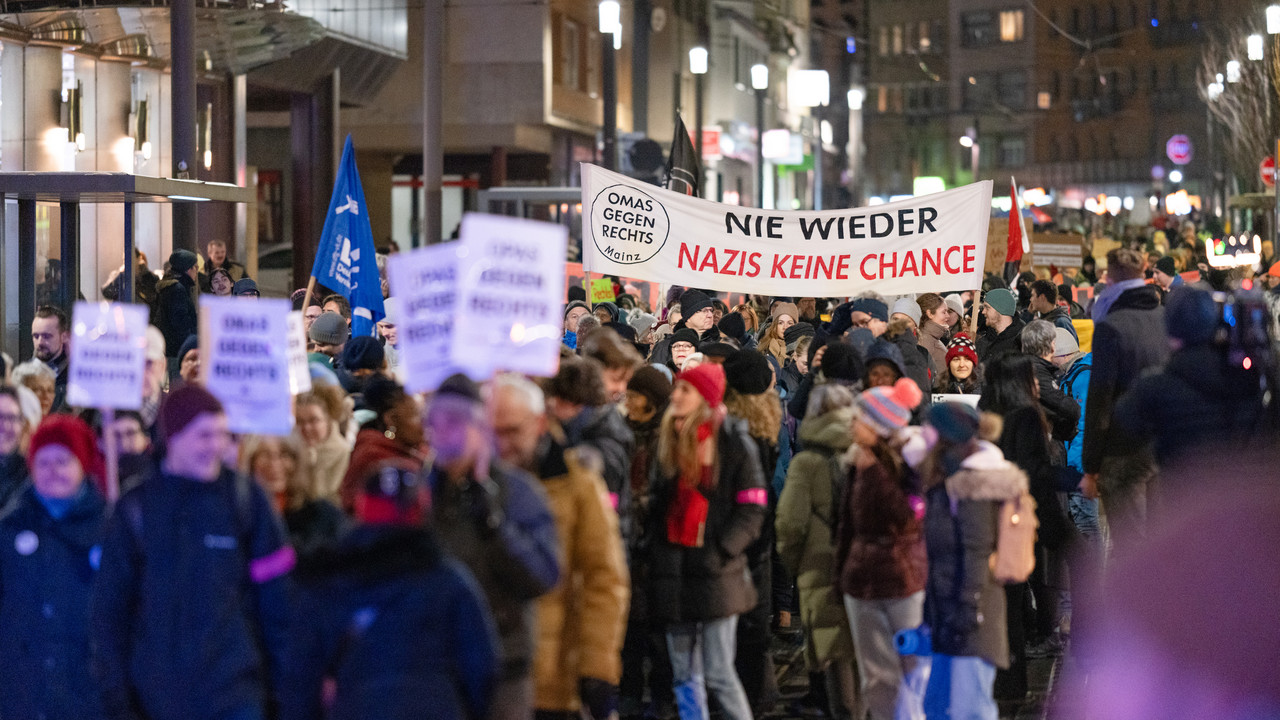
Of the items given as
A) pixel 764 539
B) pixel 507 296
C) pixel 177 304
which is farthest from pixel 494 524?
pixel 177 304

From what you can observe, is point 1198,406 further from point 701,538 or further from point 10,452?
point 10,452

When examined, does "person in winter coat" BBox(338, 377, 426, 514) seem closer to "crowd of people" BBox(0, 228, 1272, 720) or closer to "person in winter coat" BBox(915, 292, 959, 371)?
"crowd of people" BBox(0, 228, 1272, 720)

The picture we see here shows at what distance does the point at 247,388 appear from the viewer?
20.1ft

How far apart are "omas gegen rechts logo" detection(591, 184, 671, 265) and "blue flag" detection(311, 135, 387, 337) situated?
1.66m

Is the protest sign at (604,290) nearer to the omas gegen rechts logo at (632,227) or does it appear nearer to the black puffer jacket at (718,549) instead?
the omas gegen rechts logo at (632,227)

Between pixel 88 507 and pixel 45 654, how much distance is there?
55cm

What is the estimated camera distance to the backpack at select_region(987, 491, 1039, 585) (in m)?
7.04

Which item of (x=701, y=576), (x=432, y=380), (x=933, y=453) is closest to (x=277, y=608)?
(x=432, y=380)

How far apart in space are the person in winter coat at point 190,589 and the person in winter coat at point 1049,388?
593cm

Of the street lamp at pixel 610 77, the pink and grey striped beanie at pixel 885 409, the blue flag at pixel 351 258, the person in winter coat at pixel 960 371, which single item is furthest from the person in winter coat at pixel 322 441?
the street lamp at pixel 610 77

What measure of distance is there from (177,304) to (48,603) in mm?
8758

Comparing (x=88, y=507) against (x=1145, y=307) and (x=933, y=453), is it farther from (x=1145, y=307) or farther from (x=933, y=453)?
(x=1145, y=307)

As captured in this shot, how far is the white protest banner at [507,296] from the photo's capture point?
5.46 metres

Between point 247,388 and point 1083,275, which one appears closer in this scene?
point 247,388
